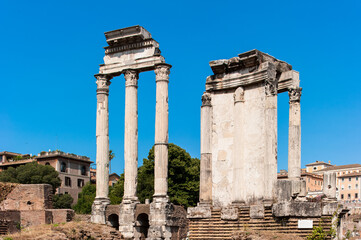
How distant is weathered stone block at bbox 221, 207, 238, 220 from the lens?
11367 millimetres

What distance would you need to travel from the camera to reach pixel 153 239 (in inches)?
1102

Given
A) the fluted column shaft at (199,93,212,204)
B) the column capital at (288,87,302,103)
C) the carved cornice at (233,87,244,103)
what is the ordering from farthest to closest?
the column capital at (288,87,302,103) → the fluted column shaft at (199,93,212,204) → the carved cornice at (233,87,244,103)

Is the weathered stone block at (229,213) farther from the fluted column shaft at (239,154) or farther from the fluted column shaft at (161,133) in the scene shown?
the fluted column shaft at (161,133)

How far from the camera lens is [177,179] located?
4641 centimetres

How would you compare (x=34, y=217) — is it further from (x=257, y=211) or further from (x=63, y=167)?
(x=63, y=167)

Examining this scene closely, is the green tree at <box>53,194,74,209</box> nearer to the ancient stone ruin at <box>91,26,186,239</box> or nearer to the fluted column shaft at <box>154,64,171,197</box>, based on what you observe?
the ancient stone ruin at <box>91,26,186,239</box>

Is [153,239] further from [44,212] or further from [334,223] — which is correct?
[334,223]

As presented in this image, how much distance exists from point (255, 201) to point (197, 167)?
1445 inches

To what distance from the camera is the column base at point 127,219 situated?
29.5m

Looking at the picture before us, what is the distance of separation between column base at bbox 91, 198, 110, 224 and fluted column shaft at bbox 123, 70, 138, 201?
1.49m

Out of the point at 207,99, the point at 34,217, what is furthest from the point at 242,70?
the point at 34,217

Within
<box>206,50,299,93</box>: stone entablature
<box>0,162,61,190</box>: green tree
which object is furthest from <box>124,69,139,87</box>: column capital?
<box>0,162,61,190</box>: green tree

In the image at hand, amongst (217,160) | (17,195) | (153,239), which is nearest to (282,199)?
(217,160)

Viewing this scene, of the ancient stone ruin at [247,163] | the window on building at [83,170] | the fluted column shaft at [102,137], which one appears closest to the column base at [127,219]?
the fluted column shaft at [102,137]
